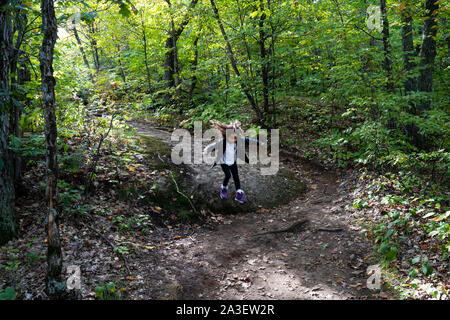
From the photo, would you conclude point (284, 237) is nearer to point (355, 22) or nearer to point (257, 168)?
point (257, 168)

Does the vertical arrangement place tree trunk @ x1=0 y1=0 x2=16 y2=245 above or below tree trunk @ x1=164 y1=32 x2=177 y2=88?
below

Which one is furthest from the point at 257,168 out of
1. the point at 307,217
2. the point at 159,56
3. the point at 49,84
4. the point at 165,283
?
the point at 159,56

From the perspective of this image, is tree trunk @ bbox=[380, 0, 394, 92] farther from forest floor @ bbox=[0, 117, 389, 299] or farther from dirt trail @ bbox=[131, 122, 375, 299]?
dirt trail @ bbox=[131, 122, 375, 299]

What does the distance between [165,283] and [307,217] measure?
12.5ft

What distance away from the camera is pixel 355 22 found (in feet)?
32.8

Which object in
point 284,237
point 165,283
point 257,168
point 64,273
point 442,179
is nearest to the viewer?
point 64,273

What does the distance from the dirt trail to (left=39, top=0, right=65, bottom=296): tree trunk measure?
4.37 ft

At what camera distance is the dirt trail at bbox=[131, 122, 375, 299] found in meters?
4.36

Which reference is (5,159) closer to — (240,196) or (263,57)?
(240,196)

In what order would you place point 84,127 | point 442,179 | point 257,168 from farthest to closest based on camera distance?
point 257,168
point 442,179
point 84,127

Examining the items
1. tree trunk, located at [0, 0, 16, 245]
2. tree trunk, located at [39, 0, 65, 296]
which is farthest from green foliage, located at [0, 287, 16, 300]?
tree trunk, located at [0, 0, 16, 245]

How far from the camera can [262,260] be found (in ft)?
17.3

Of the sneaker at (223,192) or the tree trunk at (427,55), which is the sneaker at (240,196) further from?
the tree trunk at (427,55)

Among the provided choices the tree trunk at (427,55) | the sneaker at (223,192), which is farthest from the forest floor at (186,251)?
the tree trunk at (427,55)
